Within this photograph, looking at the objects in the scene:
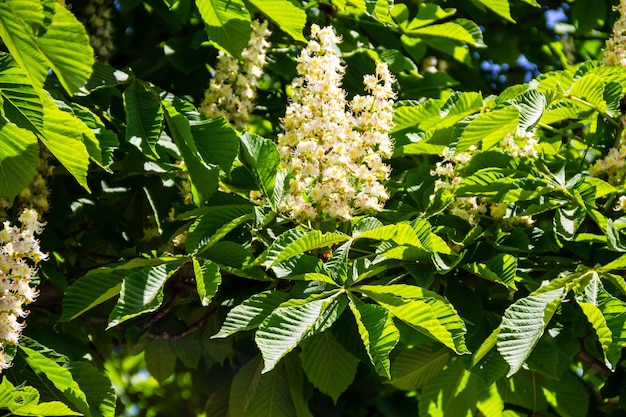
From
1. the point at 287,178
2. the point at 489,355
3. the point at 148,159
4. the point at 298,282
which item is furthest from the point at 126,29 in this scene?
the point at 489,355

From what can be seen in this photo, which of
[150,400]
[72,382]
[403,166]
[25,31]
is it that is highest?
[25,31]

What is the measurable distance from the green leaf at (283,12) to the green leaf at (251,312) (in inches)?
25.2

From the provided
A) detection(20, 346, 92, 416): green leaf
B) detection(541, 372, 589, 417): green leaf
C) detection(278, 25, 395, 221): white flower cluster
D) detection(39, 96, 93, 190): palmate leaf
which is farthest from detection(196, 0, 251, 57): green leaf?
detection(541, 372, 589, 417): green leaf

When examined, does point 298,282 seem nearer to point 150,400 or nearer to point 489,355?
point 489,355

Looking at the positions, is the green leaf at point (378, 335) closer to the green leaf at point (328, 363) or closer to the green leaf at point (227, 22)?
the green leaf at point (328, 363)

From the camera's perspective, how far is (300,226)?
2.26 meters

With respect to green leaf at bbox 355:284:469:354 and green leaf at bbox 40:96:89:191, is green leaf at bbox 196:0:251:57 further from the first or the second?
green leaf at bbox 355:284:469:354

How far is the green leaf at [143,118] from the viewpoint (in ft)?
7.72

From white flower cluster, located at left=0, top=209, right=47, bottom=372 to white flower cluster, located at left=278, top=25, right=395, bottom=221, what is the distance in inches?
23.2

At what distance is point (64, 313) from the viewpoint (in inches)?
85.2

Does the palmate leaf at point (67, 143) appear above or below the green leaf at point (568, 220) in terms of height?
above

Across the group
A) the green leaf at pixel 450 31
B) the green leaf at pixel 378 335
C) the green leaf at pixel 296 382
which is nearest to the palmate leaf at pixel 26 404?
the green leaf at pixel 378 335

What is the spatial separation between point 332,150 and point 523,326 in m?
0.60

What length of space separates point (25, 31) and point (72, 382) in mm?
742
